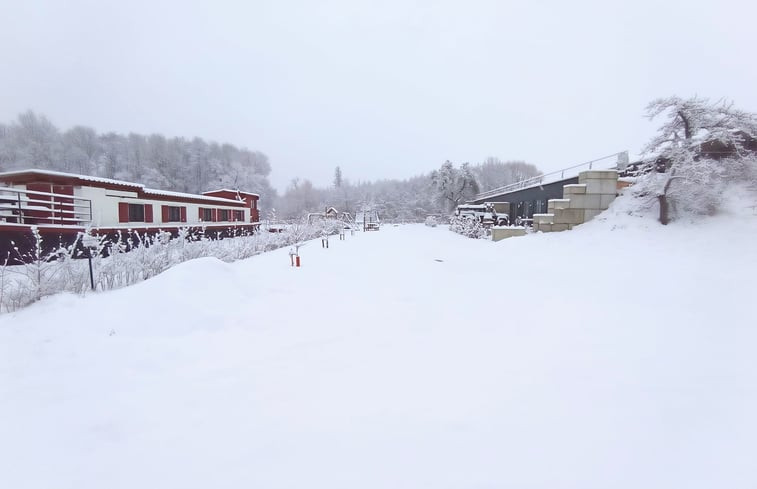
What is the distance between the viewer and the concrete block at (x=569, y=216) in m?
13.0

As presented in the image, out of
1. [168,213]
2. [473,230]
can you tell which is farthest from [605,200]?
[168,213]

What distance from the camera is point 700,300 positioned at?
552cm

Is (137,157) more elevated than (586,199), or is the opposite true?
(137,157)

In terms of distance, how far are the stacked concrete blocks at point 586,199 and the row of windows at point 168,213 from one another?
21198 mm

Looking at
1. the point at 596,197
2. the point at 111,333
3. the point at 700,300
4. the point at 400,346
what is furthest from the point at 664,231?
the point at 111,333

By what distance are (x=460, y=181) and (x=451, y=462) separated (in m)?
50.5

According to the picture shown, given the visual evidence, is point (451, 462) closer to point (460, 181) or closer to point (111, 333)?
point (111, 333)

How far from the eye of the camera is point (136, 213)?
1858 cm

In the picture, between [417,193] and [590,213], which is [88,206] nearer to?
[590,213]

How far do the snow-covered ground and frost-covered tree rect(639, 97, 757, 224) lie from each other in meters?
Answer: 5.15

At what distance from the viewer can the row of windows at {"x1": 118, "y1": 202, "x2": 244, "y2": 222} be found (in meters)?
17.4

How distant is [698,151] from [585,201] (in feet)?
11.4

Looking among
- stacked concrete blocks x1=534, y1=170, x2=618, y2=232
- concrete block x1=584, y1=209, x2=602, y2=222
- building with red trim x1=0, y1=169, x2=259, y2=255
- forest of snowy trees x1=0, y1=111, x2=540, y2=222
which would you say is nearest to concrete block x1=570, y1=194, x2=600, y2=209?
stacked concrete blocks x1=534, y1=170, x2=618, y2=232

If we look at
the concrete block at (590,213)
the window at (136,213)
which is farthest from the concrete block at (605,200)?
the window at (136,213)
